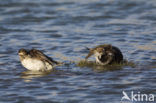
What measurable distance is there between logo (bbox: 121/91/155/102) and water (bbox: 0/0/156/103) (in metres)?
0.19

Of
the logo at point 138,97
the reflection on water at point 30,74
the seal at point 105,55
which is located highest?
the seal at point 105,55

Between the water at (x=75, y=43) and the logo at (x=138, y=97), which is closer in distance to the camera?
the logo at (x=138, y=97)

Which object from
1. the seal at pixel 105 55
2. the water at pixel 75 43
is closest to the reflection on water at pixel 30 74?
the water at pixel 75 43

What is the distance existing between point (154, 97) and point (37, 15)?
1243cm

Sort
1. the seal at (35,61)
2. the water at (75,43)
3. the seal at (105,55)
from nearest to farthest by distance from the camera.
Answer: the water at (75,43) < the seal at (35,61) < the seal at (105,55)

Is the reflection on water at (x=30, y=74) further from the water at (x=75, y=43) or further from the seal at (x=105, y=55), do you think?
the seal at (x=105, y=55)

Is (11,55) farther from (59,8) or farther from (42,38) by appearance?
(59,8)

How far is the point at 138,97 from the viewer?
1015cm

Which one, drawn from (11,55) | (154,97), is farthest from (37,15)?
(154,97)

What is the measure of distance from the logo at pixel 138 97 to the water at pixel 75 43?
19cm

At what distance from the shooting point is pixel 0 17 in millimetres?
21453

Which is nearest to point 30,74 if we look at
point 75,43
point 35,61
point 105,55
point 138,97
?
point 35,61

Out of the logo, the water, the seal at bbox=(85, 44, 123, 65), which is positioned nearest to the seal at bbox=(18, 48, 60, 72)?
the water

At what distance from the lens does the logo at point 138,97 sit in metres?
10.0
